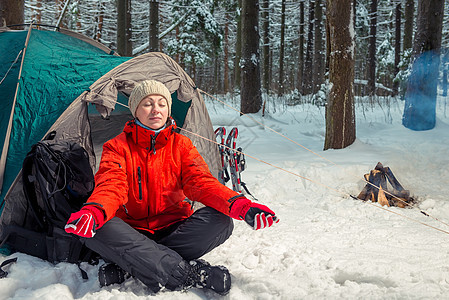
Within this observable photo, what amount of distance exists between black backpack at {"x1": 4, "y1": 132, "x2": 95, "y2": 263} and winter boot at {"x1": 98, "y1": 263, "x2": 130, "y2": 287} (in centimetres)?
41

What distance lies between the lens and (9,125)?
2.84m

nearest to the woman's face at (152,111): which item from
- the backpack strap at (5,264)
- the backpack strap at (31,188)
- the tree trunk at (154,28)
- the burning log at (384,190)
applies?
the backpack strap at (31,188)

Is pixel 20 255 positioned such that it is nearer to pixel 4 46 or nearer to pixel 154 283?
pixel 154 283

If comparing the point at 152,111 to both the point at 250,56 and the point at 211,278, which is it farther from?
the point at 250,56

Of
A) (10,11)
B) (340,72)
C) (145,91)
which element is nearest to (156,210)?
(145,91)

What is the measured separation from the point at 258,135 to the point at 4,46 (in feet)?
14.3

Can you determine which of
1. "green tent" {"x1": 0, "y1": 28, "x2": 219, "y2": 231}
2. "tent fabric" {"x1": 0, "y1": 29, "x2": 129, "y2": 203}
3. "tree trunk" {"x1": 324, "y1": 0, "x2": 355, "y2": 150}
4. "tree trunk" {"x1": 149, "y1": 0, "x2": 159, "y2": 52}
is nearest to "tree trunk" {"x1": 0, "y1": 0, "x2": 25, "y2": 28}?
"green tent" {"x1": 0, "y1": 28, "x2": 219, "y2": 231}

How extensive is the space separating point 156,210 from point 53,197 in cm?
75

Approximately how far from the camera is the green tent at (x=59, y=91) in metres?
2.80

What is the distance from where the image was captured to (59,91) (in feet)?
10.0

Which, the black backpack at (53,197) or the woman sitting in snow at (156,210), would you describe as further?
the black backpack at (53,197)

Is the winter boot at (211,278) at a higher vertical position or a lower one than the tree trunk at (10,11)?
lower

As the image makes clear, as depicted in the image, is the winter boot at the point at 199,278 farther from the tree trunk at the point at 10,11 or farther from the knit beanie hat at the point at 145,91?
the tree trunk at the point at 10,11

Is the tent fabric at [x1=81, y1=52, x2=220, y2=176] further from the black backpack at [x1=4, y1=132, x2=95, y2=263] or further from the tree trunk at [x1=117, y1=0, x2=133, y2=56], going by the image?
the tree trunk at [x1=117, y1=0, x2=133, y2=56]
